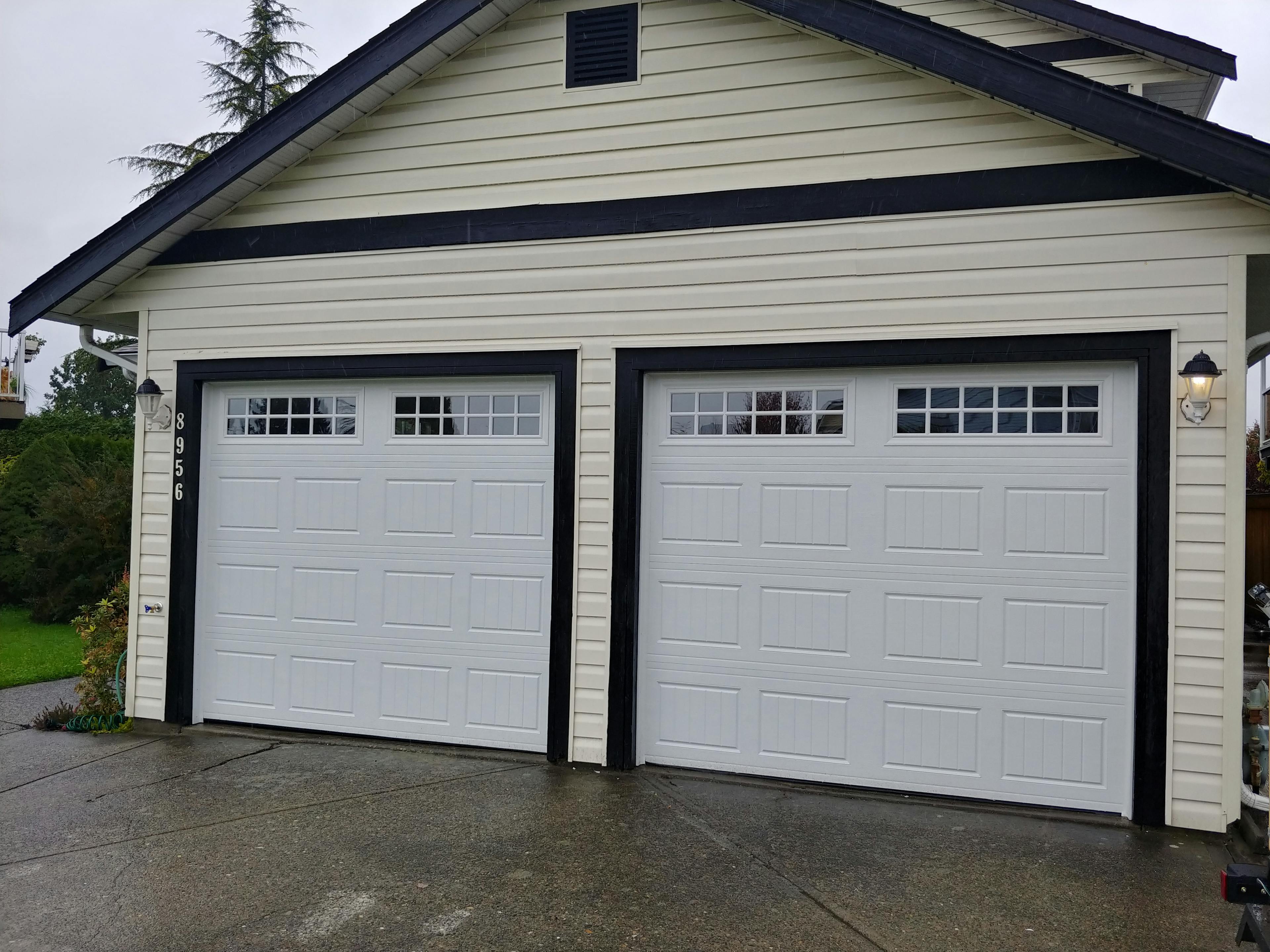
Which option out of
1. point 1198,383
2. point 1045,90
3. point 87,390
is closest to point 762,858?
point 1198,383

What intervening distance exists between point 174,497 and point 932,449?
4969 millimetres

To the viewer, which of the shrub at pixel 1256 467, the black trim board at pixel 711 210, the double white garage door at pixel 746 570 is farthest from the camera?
the shrub at pixel 1256 467

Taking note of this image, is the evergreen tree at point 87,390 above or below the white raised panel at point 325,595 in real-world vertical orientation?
above

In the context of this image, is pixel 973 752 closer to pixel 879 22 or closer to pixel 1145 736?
pixel 1145 736

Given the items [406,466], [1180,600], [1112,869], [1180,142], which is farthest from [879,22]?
[1112,869]

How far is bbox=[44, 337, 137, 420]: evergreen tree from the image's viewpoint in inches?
1420

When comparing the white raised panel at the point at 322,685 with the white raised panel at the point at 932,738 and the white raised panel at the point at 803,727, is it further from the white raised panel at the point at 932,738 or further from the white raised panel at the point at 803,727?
the white raised panel at the point at 932,738

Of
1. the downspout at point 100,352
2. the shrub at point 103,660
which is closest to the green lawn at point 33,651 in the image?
the shrub at point 103,660

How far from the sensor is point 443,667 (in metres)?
6.21

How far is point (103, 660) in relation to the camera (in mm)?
6918

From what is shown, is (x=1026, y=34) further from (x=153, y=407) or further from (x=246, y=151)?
(x=153, y=407)

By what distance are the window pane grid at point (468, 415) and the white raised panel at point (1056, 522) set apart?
2786 mm

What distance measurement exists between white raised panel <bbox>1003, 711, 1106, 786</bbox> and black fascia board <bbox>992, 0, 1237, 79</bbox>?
4.20 m

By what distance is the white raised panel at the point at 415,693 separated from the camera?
6211 millimetres
